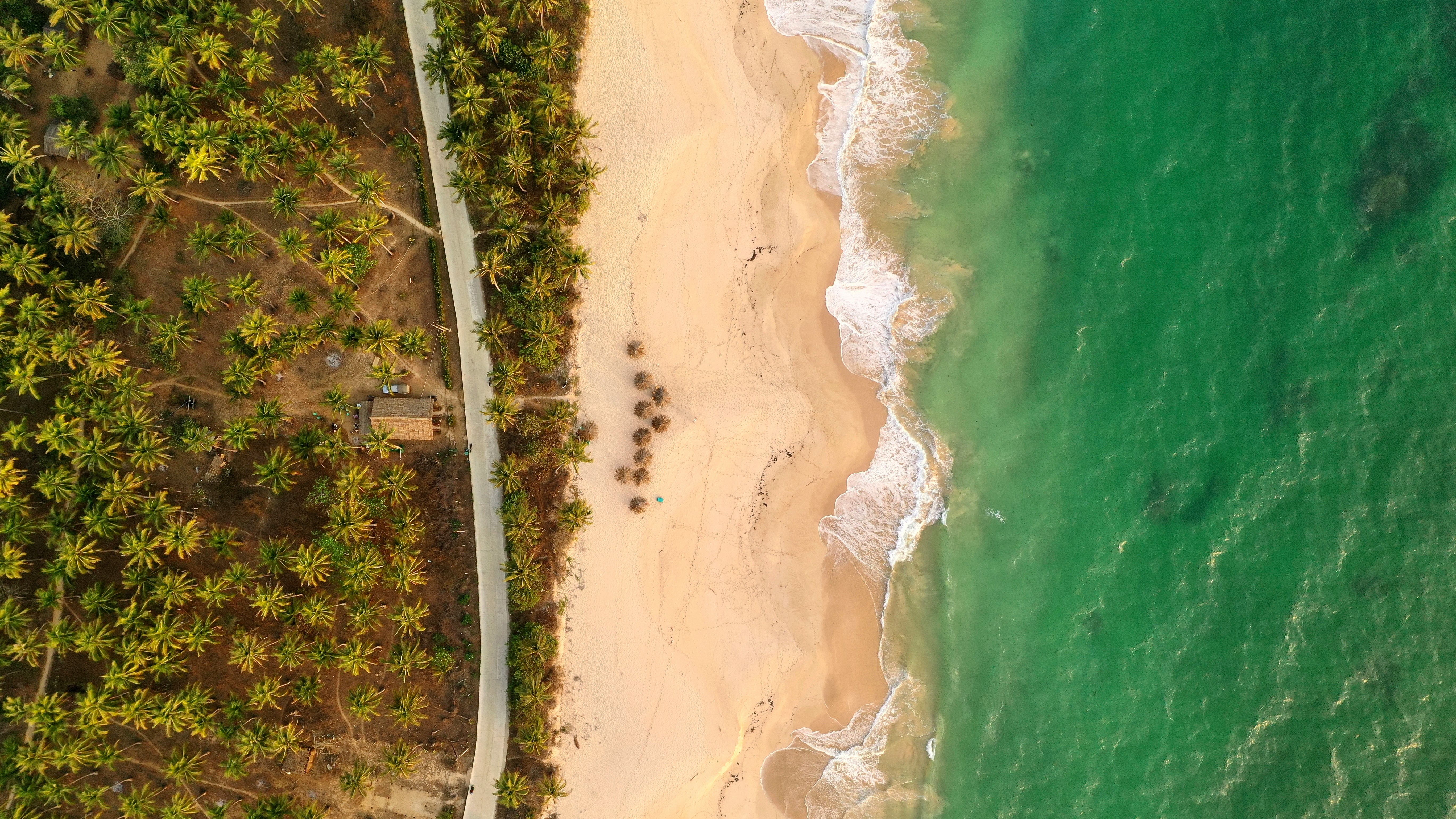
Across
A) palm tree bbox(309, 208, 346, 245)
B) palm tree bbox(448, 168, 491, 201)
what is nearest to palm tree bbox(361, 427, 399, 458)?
palm tree bbox(309, 208, 346, 245)

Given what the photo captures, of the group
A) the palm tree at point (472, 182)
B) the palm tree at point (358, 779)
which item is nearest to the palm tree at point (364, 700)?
the palm tree at point (358, 779)

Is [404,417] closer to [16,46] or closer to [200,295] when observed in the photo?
[200,295]

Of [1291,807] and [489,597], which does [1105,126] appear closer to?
[1291,807]

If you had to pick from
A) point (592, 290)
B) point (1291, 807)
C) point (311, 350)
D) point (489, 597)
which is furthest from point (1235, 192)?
point (311, 350)

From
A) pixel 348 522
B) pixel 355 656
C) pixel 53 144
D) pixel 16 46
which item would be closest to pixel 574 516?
Answer: pixel 348 522

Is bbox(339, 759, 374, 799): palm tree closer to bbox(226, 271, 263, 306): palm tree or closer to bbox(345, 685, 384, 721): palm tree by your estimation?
bbox(345, 685, 384, 721): palm tree
